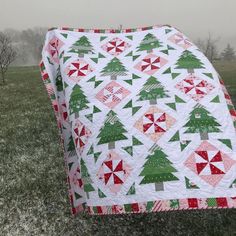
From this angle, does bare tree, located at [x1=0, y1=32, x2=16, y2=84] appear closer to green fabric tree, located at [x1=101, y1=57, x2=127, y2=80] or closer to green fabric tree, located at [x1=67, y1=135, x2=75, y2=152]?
green fabric tree, located at [x1=67, y1=135, x2=75, y2=152]

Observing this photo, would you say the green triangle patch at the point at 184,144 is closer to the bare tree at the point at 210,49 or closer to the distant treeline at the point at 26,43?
the bare tree at the point at 210,49

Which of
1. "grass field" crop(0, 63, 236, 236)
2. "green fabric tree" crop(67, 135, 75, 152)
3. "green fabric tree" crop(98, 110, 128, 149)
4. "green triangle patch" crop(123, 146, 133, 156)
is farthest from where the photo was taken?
"grass field" crop(0, 63, 236, 236)

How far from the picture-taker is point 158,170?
201 inches

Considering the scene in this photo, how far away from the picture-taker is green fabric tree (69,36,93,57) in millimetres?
6242

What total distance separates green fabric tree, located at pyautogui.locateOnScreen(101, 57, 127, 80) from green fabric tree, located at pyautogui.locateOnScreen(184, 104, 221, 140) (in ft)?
4.38

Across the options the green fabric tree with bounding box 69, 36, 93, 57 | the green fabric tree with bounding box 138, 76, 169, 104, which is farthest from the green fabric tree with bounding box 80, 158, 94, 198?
the green fabric tree with bounding box 69, 36, 93, 57

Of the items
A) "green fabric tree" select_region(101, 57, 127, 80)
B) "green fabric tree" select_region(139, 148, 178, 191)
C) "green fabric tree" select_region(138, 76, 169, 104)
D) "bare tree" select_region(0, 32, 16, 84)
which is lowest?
"bare tree" select_region(0, 32, 16, 84)

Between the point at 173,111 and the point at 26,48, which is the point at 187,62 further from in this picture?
the point at 26,48

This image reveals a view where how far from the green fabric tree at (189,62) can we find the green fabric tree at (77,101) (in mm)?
1562

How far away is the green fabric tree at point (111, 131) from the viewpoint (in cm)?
541

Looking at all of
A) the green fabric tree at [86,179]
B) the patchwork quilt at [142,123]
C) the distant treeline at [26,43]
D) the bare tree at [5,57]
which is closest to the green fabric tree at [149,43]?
the patchwork quilt at [142,123]

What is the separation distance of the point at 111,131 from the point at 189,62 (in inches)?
65.7

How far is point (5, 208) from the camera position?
7.01 meters

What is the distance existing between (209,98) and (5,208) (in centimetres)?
433
